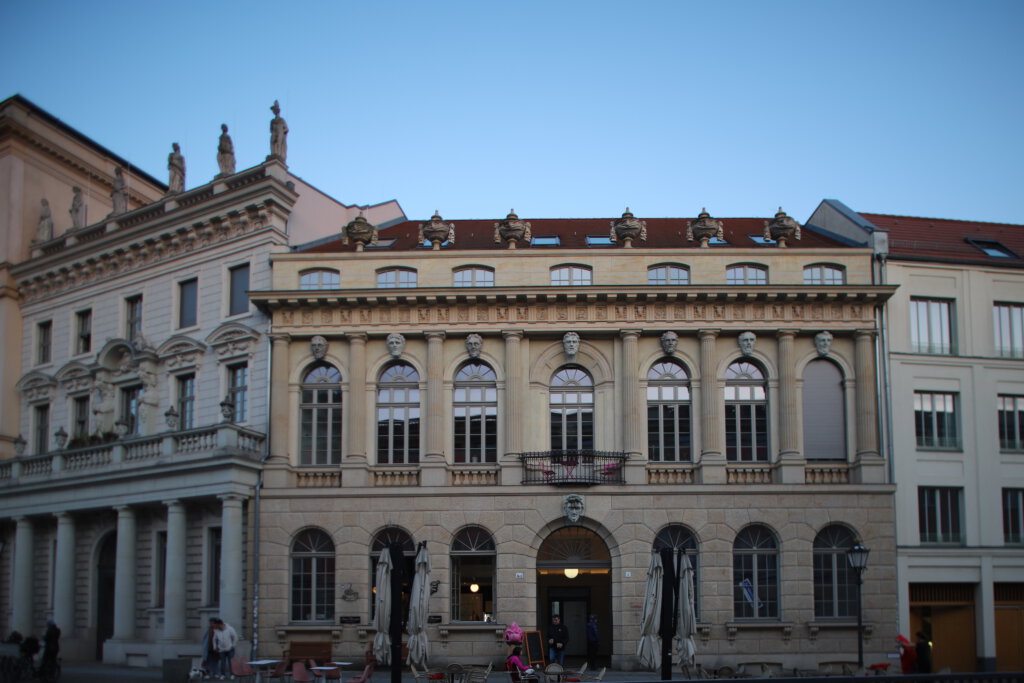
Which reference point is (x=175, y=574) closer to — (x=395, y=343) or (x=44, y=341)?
(x=395, y=343)

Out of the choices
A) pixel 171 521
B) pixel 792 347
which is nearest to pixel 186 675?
pixel 171 521

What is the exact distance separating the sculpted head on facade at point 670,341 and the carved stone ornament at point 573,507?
18.0ft

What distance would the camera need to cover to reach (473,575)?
110ft

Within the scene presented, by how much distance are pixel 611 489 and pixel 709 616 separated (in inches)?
190

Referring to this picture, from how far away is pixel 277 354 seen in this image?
35094mm

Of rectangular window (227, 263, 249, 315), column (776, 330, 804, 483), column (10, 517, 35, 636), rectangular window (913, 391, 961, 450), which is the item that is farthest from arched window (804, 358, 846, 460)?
column (10, 517, 35, 636)

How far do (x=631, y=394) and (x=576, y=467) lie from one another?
9.57 feet

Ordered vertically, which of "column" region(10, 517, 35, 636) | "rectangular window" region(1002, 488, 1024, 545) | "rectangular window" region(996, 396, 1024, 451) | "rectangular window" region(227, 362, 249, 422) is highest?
"rectangular window" region(227, 362, 249, 422)

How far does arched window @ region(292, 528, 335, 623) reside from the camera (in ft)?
111

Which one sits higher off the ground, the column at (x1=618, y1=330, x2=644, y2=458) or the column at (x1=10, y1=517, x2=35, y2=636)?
the column at (x1=618, y1=330, x2=644, y2=458)

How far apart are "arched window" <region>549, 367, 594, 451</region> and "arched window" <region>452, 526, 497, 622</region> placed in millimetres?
3806

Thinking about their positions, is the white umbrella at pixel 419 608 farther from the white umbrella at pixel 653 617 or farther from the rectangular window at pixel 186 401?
the rectangular window at pixel 186 401

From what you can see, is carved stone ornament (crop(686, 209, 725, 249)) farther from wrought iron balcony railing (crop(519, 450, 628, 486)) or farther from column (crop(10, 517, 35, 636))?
column (crop(10, 517, 35, 636))

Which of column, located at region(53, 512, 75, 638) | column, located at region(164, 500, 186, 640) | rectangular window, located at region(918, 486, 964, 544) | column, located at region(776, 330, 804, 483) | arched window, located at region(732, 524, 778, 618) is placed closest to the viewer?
arched window, located at region(732, 524, 778, 618)
